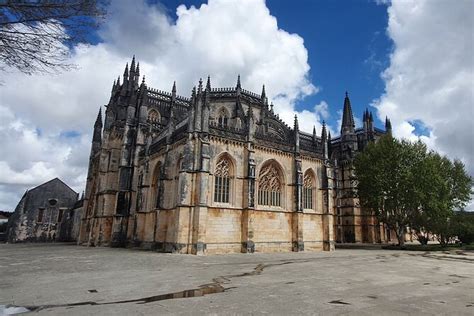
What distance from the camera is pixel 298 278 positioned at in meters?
10.8

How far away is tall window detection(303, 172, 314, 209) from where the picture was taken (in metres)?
27.6

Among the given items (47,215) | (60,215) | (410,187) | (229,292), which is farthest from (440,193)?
(47,215)

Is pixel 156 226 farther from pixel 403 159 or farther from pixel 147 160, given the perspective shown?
pixel 403 159

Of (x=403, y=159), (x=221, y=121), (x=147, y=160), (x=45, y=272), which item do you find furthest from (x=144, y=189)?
(x=403, y=159)

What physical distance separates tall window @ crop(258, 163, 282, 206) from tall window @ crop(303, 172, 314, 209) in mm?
3128

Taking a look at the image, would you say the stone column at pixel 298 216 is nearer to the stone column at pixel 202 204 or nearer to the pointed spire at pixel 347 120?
the stone column at pixel 202 204

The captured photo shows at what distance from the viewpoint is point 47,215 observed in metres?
49.7

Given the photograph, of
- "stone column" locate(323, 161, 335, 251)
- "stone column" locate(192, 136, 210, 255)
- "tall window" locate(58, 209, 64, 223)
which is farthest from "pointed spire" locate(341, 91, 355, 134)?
"tall window" locate(58, 209, 64, 223)

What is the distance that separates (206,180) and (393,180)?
19.1m

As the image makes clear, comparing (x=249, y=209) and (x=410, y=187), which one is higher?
(x=410, y=187)

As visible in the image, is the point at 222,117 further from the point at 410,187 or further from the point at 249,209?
the point at 410,187

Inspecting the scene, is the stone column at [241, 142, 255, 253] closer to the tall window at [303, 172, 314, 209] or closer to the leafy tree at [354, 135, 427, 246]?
the tall window at [303, 172, 314, 209]

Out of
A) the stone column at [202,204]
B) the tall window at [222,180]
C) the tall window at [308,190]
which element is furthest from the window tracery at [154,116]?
the tall window at [308,190]

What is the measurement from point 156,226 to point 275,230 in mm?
9341
